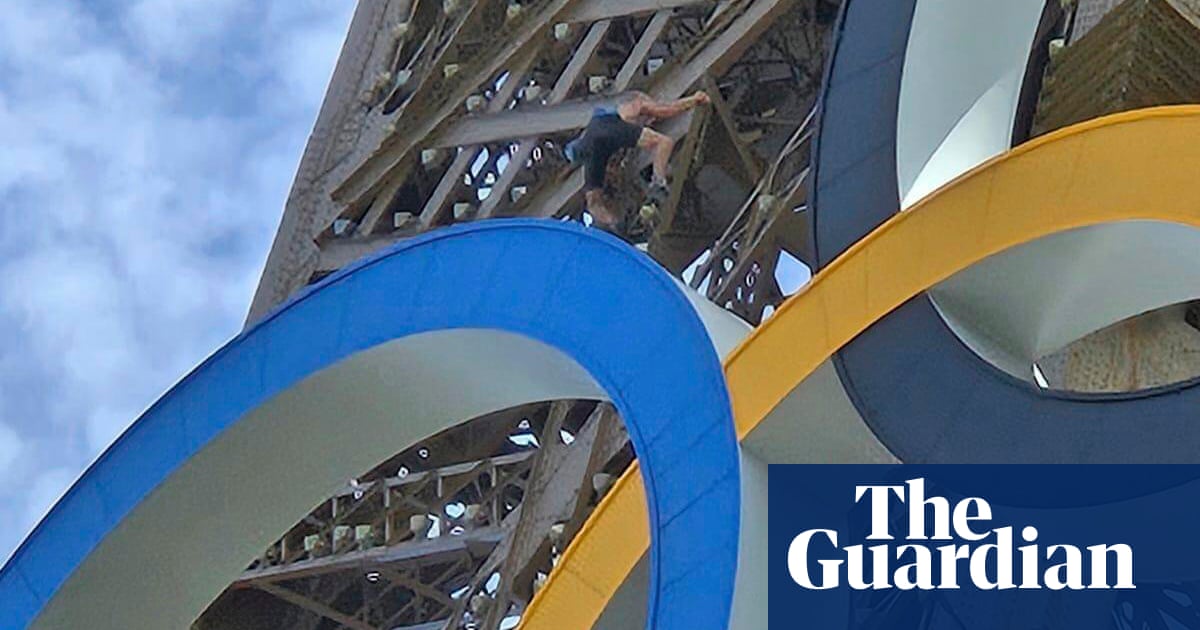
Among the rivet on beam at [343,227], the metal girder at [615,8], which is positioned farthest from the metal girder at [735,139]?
the rivet on beam at [343,227]

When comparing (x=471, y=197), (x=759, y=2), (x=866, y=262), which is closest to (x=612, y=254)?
(x=866, y=262)

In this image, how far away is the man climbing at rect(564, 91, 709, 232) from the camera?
11.6m

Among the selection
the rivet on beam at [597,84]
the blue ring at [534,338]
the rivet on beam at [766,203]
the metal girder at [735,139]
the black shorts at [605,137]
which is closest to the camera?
the blue ring at [534,338]

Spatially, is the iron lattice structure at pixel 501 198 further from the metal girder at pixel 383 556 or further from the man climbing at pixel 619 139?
the man climbing at pixel 619 139

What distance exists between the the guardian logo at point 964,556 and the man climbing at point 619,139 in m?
3.04

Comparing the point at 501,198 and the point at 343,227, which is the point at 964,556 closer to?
the point at 501,198

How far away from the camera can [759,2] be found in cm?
1684

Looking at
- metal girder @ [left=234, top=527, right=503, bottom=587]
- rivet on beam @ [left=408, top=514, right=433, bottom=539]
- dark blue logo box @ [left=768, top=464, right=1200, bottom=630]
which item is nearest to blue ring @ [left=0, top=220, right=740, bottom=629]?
dark blue logo box @ [left=768, top=464, right=1200, bottom=630]

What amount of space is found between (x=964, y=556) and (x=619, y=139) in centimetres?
367

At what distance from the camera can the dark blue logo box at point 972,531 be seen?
8367 mm

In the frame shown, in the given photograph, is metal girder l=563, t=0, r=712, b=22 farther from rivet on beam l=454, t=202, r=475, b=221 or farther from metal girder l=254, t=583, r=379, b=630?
metal girder l=254, t=583, r=379, b=630

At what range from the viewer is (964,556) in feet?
28.4

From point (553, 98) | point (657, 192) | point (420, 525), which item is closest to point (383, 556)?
point (420, 525)

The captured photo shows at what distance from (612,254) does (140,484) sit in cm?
218
